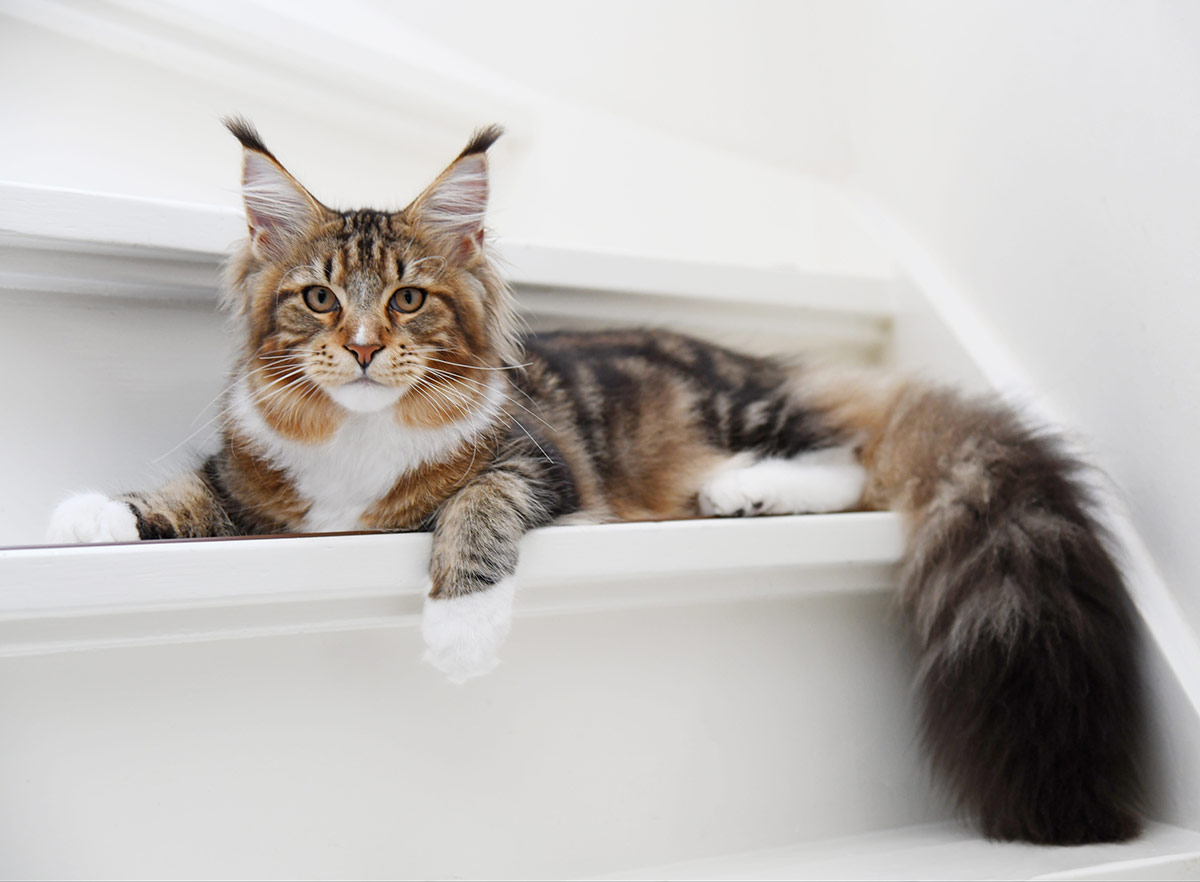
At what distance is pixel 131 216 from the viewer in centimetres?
103

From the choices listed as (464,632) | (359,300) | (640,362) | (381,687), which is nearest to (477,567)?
(464,632)

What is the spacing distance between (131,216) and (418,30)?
102cm

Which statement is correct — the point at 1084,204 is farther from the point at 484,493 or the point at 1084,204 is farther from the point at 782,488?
the point at 484,493

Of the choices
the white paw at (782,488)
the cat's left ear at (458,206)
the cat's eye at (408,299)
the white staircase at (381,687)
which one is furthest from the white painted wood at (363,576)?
the cat's left ear at (458,206)

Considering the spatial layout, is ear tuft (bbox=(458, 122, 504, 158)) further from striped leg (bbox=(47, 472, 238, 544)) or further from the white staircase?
striped leg (bbox=(47, 472, 238, 544))

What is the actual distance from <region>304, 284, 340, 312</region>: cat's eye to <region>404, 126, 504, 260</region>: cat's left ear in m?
0.15

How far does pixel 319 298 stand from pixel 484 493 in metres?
0.30

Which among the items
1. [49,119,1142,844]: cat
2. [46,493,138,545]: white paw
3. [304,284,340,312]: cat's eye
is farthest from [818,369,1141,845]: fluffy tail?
[46,493,138,545]: white paw

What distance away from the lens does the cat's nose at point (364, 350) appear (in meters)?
0.95

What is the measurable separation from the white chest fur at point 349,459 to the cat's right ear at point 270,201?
0.61 ft

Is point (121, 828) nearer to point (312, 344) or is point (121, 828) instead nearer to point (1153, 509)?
point (312, 344)

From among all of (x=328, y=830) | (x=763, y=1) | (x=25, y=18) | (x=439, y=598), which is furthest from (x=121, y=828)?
(x=763, y=1)

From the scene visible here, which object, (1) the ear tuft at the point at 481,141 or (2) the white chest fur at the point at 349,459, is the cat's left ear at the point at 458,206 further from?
(2) the white chest fur at the point at 349,459

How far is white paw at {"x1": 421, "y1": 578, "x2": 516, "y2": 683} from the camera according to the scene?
862mm
